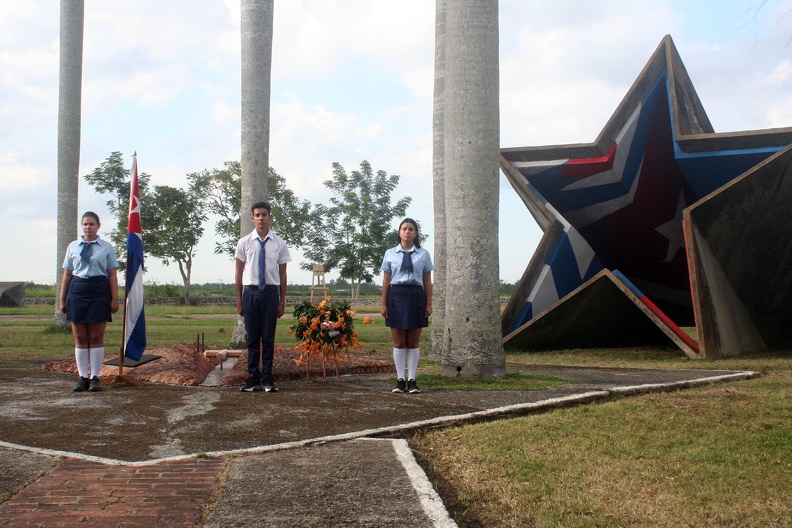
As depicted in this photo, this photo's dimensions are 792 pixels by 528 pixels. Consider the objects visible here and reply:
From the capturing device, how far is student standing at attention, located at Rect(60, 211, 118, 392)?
26.6ft

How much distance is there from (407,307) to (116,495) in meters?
4.35

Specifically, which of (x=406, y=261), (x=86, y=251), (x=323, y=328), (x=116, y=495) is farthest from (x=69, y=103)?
(x=116, y=495)

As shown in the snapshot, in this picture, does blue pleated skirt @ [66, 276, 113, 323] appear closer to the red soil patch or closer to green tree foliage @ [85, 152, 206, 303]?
the red soil patch

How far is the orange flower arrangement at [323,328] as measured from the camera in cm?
865

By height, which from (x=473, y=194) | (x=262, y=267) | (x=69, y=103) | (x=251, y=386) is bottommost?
(x=251, y=386)

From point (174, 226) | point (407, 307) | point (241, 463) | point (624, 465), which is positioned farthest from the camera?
point (174, 226)

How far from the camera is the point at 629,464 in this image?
4746 millimetres

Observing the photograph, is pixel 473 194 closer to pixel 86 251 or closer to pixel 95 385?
pixel 86 251

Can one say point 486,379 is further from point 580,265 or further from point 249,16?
point 580,265

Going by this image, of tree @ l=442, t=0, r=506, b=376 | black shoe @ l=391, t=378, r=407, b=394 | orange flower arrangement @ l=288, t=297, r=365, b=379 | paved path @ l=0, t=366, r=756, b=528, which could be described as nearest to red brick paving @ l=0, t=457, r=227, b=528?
paved path @ l=0, t=366, r=756, b=528

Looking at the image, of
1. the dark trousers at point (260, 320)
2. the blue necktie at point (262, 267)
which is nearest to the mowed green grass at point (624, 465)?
the dark trousers at point (260, 320)

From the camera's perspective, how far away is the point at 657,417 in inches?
246

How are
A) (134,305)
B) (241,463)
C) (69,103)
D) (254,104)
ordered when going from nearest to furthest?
(241,463)
(134,305)
(254,104)
(69,103)

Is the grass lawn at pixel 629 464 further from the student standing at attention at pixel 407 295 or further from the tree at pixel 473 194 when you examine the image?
the tree at pixel 473 194
